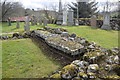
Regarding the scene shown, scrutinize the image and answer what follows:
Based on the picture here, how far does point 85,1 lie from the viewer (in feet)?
96.9

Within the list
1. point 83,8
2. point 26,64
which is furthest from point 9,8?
point 26,64

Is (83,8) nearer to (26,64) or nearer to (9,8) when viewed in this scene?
(9,8)

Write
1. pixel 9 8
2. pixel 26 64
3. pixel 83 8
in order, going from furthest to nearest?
pixel 9 8 → pixel 83 8 → pixel 26 64

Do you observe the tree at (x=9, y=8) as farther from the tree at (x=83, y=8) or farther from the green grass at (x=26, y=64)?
Result: the green grass at (x=26, y=64)

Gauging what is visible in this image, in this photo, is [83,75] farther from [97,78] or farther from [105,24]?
[105,24]

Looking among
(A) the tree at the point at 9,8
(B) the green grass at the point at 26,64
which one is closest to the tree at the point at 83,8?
(A) the tree at the point at 9,8

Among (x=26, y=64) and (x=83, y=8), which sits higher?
(x=83, y=8)

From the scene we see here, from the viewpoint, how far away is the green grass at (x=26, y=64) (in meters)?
4.39

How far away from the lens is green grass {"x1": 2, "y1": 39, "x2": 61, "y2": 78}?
4.39 meters

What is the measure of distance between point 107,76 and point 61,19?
17420mm

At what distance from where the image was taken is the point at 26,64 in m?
5.19

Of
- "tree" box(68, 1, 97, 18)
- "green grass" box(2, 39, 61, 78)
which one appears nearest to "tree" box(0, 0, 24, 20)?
"tree" box(68, 1, 97, 18)

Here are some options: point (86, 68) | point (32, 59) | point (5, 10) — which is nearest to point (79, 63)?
point (86, 68)

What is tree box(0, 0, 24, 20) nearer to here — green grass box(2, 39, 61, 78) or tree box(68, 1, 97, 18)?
tree box(68, 1, 97, 18)
